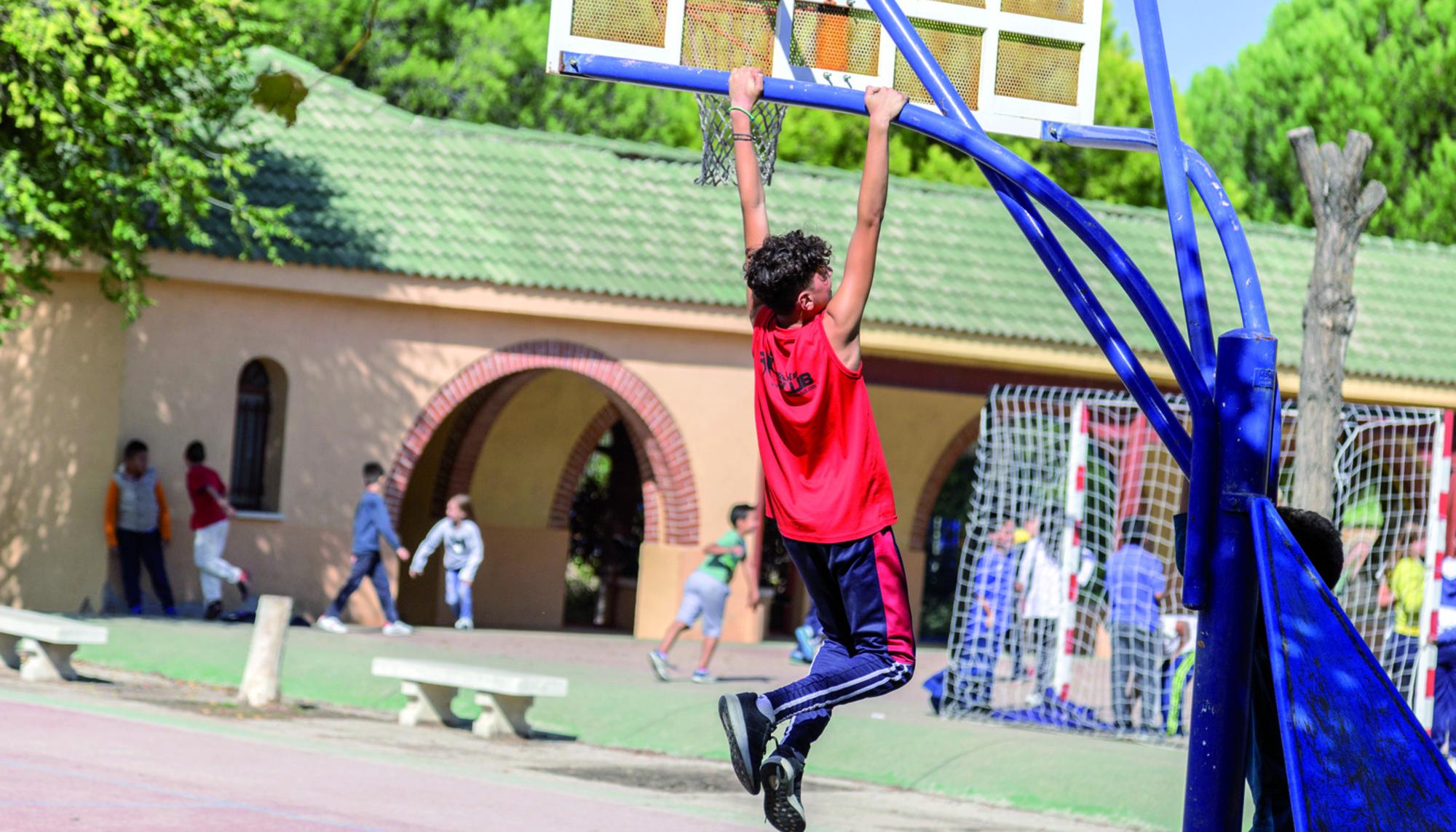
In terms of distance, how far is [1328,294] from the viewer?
1230cm

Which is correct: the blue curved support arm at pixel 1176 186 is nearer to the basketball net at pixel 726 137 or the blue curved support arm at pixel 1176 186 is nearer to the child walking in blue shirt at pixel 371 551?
the basketball net at pixel 726 137

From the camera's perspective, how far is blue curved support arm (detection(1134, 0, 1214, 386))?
5637mm

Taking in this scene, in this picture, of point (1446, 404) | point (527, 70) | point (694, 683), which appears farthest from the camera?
point (527, 70)

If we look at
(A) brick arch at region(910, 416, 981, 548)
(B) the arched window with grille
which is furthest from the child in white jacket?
(A) brick arch at region(910, 416, 981, 548)

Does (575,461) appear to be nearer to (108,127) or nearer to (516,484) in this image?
(516,484)

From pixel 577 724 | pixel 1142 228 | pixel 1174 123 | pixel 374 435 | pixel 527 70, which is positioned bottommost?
pixel 577 724

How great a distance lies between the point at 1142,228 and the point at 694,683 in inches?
445

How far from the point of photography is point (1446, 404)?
22.4m

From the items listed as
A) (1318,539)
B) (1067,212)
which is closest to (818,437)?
(1067,212)

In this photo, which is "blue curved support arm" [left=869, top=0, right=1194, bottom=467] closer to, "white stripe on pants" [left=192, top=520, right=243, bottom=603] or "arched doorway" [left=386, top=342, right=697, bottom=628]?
"white stripe on pants" [left=192, top=520, right=243, bottom=603]

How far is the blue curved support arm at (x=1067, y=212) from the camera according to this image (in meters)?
5.68

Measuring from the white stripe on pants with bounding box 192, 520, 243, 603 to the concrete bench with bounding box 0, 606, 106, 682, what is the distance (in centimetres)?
342

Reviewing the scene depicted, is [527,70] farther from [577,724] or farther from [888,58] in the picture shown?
[888,58]

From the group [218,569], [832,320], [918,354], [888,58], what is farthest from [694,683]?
[832,320]
